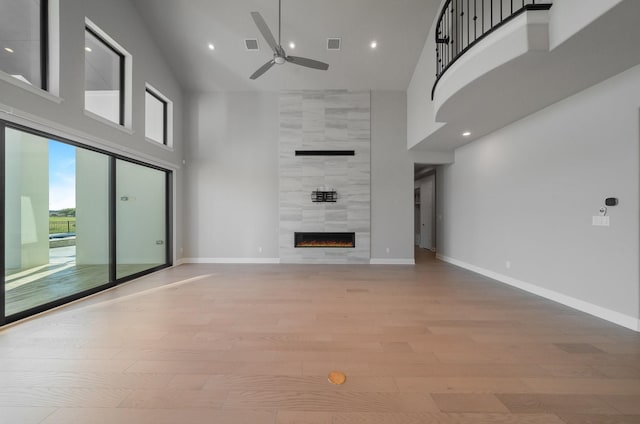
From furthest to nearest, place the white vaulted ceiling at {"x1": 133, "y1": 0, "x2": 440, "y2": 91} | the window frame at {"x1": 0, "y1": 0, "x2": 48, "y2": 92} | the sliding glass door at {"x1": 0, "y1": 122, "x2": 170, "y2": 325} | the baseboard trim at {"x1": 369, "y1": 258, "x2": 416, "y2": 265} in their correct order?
the baseboard trim at {"x1": 369, "y1": 258, "x2": 416, "y2": 265} < the white vaulted ceiling at {"x1": 133, "y1": 0, "x2": 440, "y2": 91} < the window frame at {"x1": 0, "y1": 0, "x2": 48, "y2": 92} < the sliding glass door at {"x1": 0, "y1": 122, "x2": 170, "y2": 325}

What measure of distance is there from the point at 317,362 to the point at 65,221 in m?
3.92

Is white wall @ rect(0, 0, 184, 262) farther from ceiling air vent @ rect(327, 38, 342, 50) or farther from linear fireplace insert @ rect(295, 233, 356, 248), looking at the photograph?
ceiling air vent @ rect(327, 38, 342, 50)

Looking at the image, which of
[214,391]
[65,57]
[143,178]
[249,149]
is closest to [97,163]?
[143,178]

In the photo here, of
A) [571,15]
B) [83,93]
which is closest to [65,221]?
[83,93]

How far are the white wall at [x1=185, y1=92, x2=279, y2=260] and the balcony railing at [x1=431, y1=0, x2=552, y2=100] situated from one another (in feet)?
12.0

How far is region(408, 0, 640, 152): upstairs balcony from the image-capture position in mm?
2012

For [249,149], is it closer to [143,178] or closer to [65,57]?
[143,178]

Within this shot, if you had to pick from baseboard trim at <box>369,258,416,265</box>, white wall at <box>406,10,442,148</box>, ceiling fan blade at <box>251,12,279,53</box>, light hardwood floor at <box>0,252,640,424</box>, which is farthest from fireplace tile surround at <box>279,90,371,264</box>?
light hardwood floor at <box>0,252,640,424</box>

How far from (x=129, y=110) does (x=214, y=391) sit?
15.7 feet

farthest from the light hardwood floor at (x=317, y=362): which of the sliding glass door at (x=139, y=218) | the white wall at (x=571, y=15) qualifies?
the white wall at (x=571, y=15)

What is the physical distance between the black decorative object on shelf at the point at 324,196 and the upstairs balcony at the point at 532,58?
271 centimetres

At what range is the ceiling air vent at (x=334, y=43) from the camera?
4.78 metres

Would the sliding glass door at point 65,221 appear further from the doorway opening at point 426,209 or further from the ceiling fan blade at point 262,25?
the doorway opening at point 426,209

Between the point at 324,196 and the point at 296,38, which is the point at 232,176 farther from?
the point at 296,38
